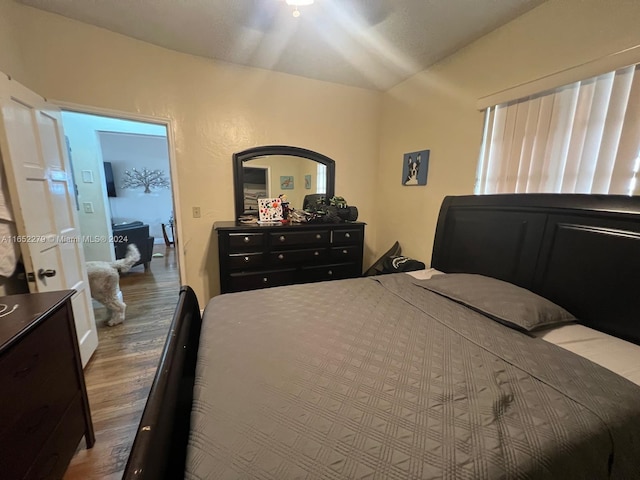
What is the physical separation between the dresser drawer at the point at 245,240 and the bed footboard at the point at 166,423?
4.25ft

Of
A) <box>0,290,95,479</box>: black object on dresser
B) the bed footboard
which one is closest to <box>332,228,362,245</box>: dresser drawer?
the bed footboard

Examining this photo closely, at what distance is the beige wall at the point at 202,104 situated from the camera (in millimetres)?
1987

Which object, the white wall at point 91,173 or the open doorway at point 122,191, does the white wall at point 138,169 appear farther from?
the white wall at point 91,173

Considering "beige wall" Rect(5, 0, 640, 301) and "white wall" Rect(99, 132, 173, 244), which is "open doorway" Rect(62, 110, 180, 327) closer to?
"white wall" Rect(99, 132, 173, 244)

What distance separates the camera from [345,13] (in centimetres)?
181

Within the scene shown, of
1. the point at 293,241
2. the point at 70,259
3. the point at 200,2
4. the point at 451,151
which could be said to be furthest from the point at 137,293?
the point at 451,151

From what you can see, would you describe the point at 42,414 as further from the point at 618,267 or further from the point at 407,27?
the point at 407,27

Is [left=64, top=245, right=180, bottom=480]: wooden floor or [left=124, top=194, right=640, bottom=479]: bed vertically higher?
[left=124, top=194, right=640, bottom=479]: bed

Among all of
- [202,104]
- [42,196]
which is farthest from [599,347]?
[202,104]

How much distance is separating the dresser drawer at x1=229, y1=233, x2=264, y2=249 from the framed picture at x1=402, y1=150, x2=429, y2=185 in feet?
5.47

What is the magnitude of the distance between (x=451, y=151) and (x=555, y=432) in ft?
7.08

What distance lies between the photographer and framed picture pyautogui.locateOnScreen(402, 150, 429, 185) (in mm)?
2633

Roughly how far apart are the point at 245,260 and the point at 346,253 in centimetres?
107

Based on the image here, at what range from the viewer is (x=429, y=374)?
96 centimetres
